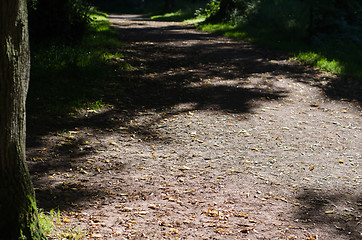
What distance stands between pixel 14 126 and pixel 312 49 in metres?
10.7

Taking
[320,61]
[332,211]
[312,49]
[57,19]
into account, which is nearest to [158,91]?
[57,19]

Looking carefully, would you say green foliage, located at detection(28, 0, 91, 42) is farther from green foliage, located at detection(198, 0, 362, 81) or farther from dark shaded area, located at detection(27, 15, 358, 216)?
green foliage, located at detection(198, 0, 362, 81)

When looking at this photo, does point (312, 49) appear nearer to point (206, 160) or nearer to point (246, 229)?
point (206, 160)

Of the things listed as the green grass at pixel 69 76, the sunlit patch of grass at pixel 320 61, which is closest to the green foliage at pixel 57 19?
the green grass at pixel 69 76

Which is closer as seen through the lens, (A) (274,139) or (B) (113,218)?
(B) (113,218)

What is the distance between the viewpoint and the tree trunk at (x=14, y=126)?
2270 mm

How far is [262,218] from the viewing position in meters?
3.52

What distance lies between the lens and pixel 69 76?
7.46 meters

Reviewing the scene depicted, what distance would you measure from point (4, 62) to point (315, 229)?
2.89m

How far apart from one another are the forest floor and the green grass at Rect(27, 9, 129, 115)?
0.28 m

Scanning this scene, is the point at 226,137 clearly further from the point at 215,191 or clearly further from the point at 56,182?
the point at 56,182

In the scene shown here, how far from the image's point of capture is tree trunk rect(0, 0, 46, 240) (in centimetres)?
227

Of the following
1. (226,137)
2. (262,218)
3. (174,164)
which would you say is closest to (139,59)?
(226,137)

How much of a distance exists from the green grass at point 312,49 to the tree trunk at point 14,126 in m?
8.22
